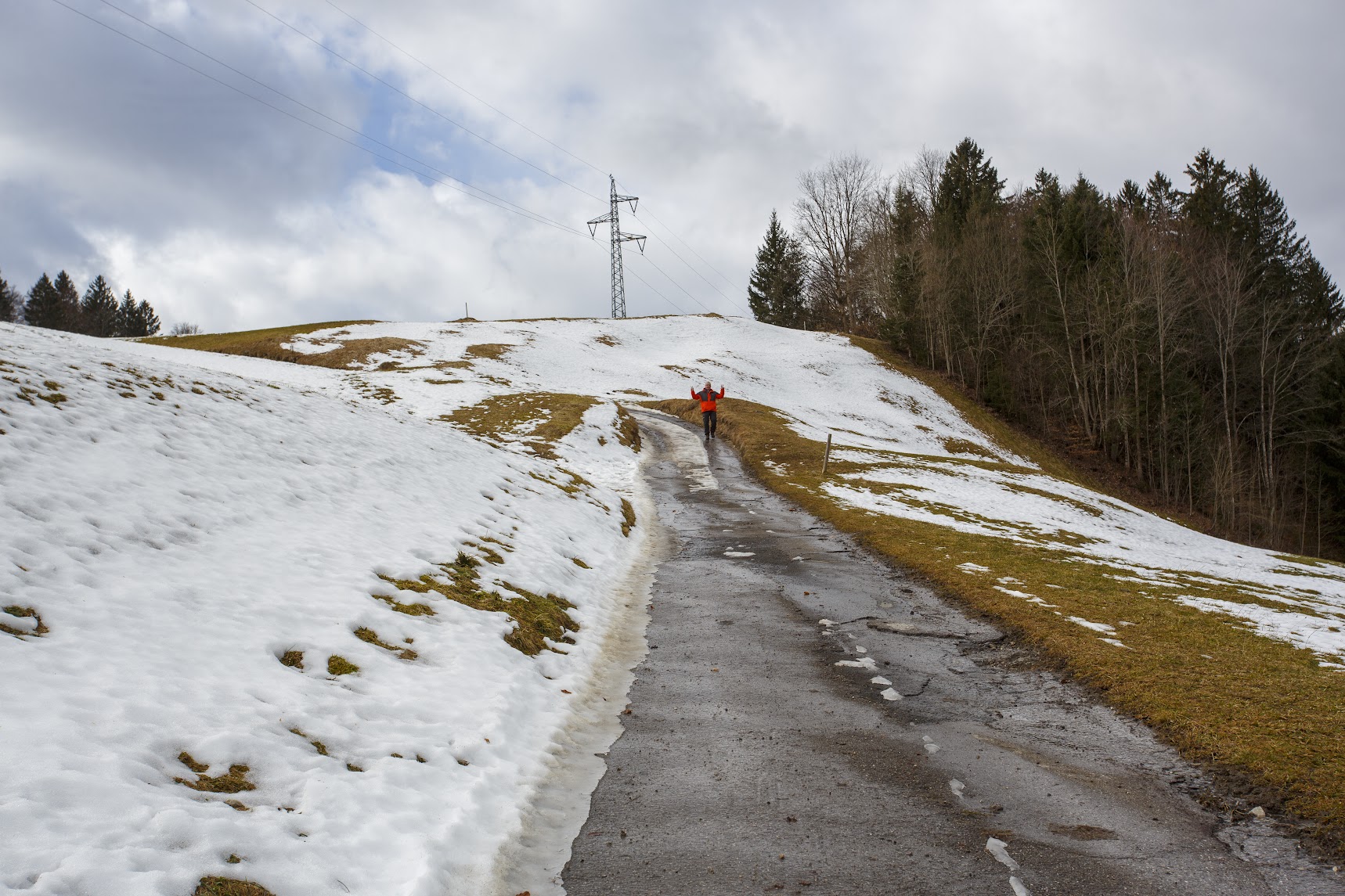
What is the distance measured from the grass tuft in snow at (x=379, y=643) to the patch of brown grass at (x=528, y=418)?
17.5 m

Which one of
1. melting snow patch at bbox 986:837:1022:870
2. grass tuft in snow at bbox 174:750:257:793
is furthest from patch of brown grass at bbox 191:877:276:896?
melting snow patch at bbox 986:837:1022:870

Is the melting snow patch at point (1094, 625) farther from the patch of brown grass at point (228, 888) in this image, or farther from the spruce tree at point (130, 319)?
the spruce tree at point (130, 319)

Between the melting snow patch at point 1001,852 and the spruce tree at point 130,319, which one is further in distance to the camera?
the spruce tree at point 130,319

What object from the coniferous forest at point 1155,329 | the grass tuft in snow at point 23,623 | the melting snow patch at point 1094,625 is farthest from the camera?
the coniferous forest at point 1155,329

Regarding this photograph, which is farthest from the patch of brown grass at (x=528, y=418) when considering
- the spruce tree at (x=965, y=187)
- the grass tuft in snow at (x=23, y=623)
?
the spruce tree at (x=965, y=187)

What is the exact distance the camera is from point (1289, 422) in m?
49.5

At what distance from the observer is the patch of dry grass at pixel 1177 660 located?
5961 mm

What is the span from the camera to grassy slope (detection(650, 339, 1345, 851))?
5.90 metres

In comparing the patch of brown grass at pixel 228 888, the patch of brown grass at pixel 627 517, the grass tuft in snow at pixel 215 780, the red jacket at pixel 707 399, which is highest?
the red jacket at pixel 707 399

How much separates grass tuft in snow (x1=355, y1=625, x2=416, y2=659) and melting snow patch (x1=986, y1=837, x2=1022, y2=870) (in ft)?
18.5

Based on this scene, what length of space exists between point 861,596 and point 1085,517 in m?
17.1

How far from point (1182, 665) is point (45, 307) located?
413ft

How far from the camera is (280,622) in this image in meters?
7.05

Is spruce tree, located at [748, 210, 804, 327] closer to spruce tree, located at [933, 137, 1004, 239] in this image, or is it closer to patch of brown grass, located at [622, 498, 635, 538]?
spruce tree, located at [933, 137, 1004, 239]
